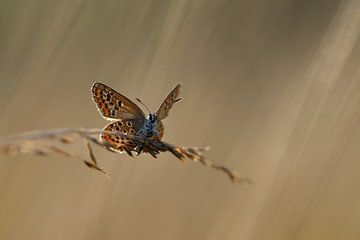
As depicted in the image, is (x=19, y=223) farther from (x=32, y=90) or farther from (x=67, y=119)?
(x=67, y=119)

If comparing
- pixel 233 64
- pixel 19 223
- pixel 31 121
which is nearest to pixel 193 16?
pixel 31 121

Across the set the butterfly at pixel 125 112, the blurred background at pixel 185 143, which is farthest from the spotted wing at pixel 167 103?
the blurred background at pixel 185 143

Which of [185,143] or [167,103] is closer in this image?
[167,103]

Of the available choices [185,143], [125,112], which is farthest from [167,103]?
[185,143]

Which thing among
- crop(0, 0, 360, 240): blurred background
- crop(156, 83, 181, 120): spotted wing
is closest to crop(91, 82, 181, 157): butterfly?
crop(156, 83, 181, 120): spotted wing

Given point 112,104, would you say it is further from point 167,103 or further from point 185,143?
point 185,143

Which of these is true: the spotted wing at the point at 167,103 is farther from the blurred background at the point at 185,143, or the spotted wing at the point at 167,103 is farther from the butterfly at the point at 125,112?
the blurred background at the point at 185,143
